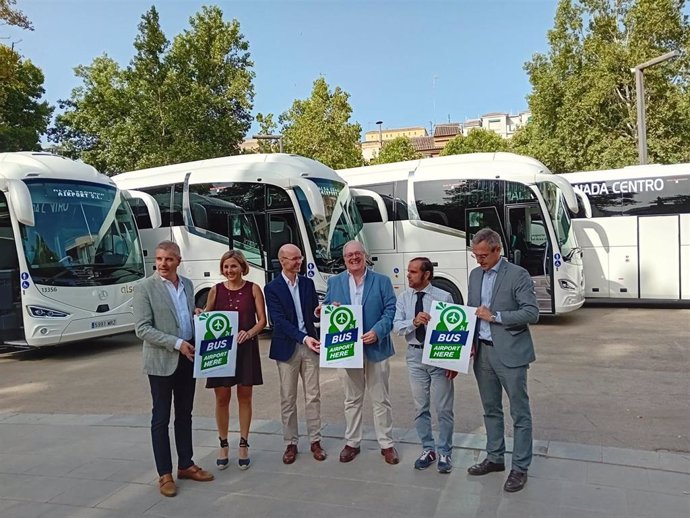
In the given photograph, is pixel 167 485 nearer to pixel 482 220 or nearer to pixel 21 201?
pixel 21 201

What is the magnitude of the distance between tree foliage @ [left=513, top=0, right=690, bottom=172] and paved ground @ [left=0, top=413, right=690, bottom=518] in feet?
62.6

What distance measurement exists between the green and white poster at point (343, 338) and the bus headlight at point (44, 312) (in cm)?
693

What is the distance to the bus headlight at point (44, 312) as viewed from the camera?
955 centimetres

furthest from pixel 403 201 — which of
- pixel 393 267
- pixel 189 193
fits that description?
pixel 189 193

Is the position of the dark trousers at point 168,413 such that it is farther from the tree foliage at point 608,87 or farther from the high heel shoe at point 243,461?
the tree foliage at point 608,87

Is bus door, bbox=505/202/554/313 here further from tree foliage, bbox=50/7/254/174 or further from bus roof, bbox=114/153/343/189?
tree foliage, bbox=50/7/254/174

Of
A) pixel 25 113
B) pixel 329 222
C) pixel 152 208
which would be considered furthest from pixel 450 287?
pixel 25 113

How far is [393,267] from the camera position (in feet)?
43.2

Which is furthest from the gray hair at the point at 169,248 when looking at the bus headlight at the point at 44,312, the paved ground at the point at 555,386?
the bus headlight at the point at 44,312

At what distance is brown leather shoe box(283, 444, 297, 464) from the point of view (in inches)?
187

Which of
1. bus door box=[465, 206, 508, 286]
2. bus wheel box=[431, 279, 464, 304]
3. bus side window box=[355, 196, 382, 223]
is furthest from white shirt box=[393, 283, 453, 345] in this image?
bus side window box=[355, 196, 382, 223]

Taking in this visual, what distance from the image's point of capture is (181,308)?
4.34 m

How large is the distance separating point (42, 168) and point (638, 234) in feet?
41.9

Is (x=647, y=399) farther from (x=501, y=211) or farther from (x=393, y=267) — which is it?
(x=393, y=267)
